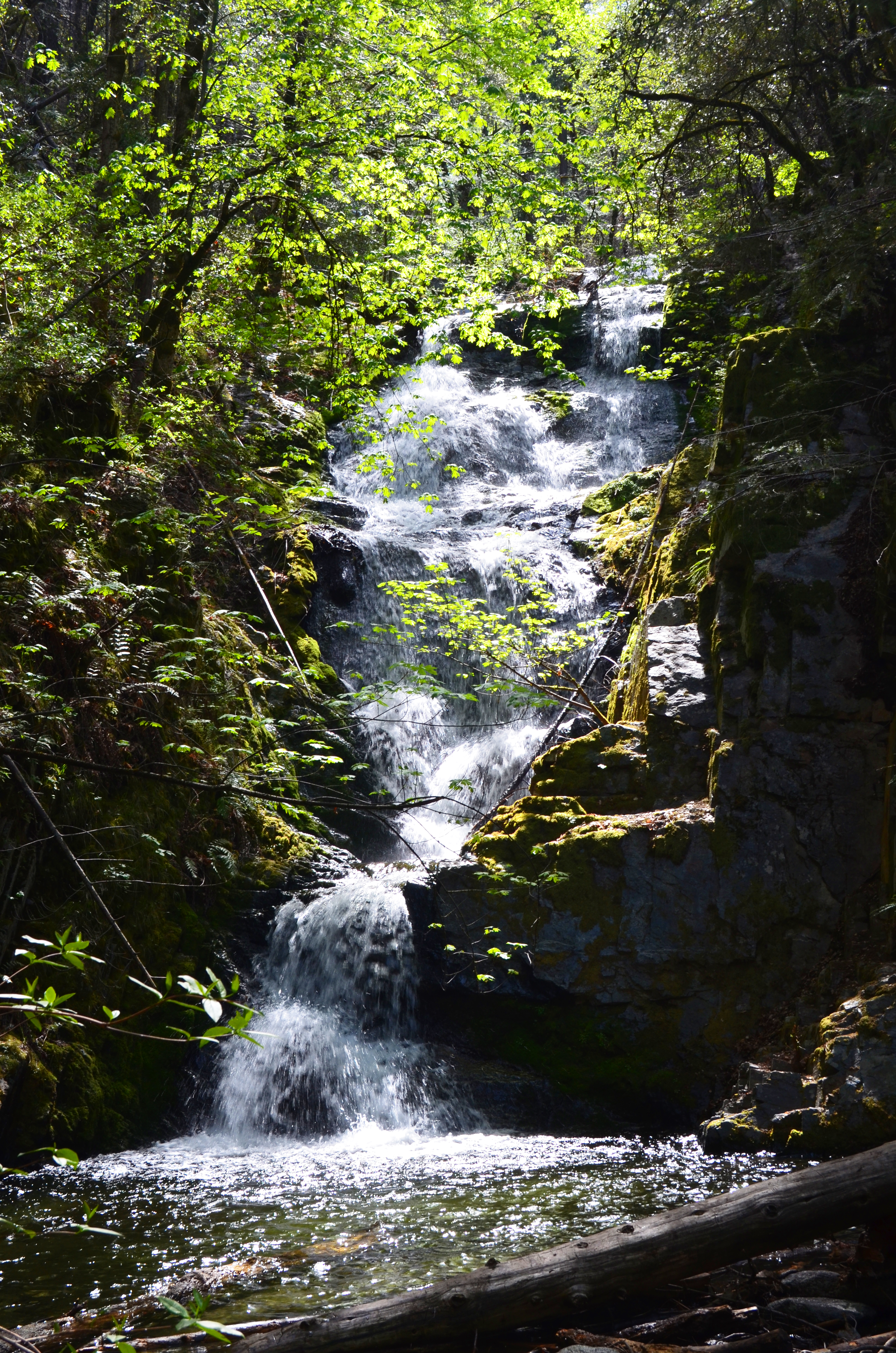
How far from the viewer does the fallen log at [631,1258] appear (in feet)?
10.7

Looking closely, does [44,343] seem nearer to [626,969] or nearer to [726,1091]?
[626,969]

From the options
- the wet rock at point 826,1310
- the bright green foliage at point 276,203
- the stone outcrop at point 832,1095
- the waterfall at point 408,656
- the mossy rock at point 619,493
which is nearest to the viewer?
the wet rock at point 826,1310

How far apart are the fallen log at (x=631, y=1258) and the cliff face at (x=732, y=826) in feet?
10.3

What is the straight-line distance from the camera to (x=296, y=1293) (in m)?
4.25

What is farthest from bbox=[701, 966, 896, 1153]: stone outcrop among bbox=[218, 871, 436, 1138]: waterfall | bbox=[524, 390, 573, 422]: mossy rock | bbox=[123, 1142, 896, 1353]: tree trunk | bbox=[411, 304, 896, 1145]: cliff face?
bbox=[524, 390, 573, 422]: mossy rock

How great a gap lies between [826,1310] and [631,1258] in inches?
31.4

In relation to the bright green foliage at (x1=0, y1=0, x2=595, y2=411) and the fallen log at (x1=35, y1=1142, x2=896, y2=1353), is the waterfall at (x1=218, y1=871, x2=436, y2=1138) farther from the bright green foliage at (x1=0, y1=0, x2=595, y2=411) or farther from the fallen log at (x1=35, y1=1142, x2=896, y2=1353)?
the bright green foliage at (x1=0, y1=0, x2=595, y2=411)


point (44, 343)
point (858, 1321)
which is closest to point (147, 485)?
point (44, 343)

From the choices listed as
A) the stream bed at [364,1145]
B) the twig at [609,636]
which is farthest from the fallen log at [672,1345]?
the twig at [609,636]

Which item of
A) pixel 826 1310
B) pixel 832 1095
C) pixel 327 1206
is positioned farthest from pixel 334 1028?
pixel 826 1310

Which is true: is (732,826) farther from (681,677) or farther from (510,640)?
(510,640)

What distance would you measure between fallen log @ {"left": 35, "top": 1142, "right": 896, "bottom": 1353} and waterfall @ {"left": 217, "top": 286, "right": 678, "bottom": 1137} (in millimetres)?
1149

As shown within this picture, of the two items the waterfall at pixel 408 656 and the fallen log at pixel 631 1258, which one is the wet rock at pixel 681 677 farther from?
the fallen log at pixel 631 1258

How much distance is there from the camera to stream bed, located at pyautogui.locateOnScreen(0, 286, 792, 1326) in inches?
183
